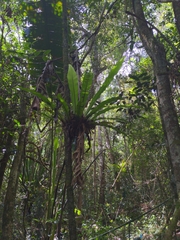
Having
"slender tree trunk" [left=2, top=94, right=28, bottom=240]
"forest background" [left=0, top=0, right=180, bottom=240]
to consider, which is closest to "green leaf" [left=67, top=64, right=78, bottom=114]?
"forest background" [left=0, top=0, right=180, bottom=240]

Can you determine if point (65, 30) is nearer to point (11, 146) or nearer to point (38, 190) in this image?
point (11, 146)

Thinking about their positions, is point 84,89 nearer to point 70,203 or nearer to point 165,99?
point 165,99

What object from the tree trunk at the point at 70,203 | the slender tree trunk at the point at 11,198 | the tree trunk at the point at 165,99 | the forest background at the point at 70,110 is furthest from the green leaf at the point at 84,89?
the slender tree trunk at the point at 11,198

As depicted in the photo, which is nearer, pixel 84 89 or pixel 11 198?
pixel 84 89

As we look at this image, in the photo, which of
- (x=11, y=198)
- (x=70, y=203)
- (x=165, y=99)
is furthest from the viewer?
(x=11, y=198)

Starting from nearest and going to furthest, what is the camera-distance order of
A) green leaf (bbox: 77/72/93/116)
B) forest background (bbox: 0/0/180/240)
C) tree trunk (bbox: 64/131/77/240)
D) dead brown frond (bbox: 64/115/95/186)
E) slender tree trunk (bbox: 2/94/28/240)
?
tree trunk (bbox: 64/131/77/240), dead brown frond (bbox: 64/115/95/186), forest background (bbox: 0/0/180/240), green leaf (bbox: 77/72/93/116), slender tree trunk (bbox: 2/94/28/240)

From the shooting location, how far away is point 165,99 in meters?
2.38

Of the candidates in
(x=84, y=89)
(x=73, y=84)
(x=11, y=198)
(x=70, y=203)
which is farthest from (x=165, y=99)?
(x=11, y=198)

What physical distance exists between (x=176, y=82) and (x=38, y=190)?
3.46 meters

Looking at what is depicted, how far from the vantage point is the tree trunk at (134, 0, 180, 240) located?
2.10 meters

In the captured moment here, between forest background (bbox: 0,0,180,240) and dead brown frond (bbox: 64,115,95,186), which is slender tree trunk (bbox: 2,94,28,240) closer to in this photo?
forest background (bbox: 0,0,180,240)

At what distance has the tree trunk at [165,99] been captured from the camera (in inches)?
82.8

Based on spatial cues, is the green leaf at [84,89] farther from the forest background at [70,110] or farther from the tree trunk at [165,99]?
the tree trunk at [165,99]

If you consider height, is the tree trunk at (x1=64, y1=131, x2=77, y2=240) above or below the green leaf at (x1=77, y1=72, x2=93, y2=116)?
below
